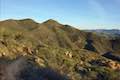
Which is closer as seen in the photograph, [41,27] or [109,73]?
[109,73]

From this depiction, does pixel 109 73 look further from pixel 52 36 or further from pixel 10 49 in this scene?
A: pixel 52 36

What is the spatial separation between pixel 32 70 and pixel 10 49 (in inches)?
432

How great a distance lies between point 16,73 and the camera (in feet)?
61.0

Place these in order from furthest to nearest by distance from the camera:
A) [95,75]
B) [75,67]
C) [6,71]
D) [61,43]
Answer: [61,43]
[75,67]
[95,75]
[6,71]

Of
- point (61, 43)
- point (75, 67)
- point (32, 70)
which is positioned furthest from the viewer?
point (61, 43)

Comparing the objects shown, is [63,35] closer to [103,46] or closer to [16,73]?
[103,46]

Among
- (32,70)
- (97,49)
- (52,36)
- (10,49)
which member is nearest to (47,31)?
(52,36)

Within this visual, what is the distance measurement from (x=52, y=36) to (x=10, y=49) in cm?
8012

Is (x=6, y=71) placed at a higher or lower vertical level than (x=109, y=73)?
higher

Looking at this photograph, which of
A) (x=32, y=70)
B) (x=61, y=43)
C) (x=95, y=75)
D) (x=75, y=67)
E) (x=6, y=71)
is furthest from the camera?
(x=61, y=43)

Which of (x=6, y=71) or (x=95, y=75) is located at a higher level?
(x=6, y=71)

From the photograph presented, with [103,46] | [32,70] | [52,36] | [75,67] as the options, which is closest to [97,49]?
[103,46]

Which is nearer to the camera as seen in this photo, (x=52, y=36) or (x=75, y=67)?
(x=75, y=67)

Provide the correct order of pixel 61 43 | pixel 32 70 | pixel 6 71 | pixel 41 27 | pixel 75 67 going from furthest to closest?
pixel 41 27 → pixel 61 43 → pixel 75 67 → pixel 32 70 → pixel 6 71
